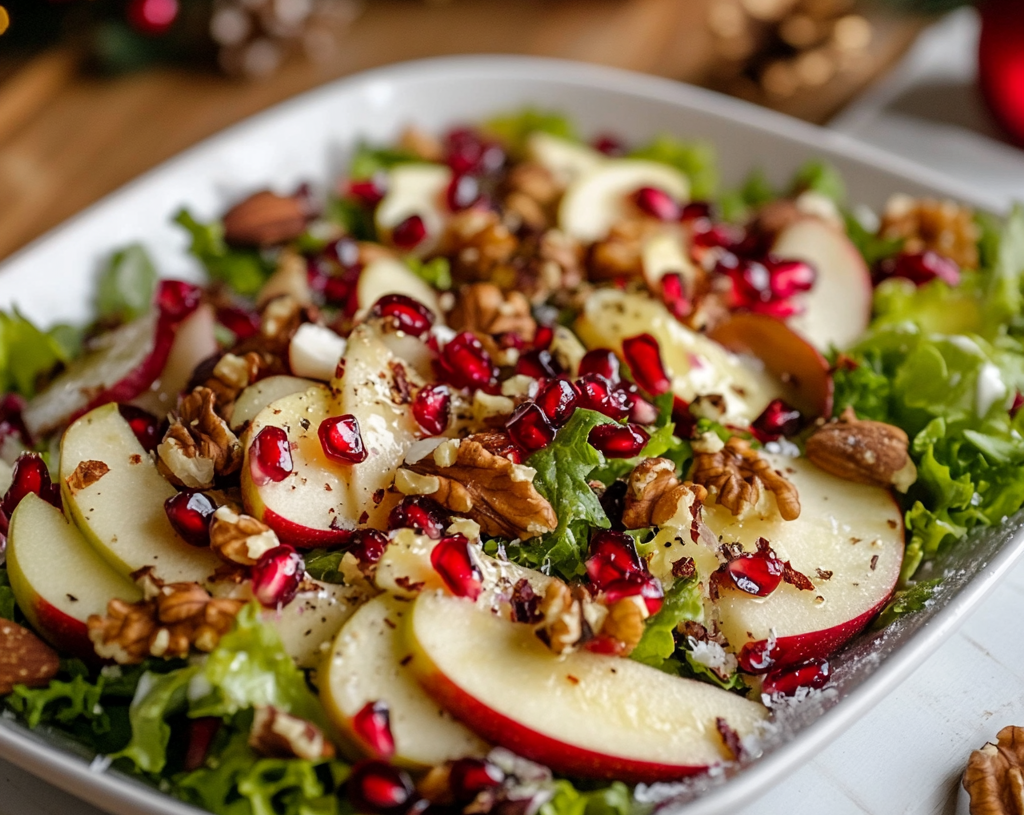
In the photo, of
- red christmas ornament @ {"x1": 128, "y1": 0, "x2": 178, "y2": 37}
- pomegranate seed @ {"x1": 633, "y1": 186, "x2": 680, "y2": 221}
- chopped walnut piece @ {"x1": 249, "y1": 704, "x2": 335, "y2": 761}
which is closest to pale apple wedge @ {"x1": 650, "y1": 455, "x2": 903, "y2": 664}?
chopped walnut piece @ {"x1": 249, "y1": 704, "x2": 335, "y2": 761}

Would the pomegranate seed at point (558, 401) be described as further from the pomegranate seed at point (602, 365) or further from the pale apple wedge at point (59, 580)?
the pale apple wedge at point (59, 580)

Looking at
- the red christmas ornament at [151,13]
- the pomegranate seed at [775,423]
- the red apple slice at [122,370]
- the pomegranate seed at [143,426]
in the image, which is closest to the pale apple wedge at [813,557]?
the pomegranate seed at [775,423]

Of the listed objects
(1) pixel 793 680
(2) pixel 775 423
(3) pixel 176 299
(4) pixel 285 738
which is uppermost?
(3) pixel 176 299

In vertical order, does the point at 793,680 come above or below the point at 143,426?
below

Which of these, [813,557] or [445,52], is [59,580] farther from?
[445,52]

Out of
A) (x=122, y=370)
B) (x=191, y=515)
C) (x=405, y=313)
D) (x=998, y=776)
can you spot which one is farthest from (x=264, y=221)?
(x=998, y=776)

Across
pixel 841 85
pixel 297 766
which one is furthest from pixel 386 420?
pixel 841 85
